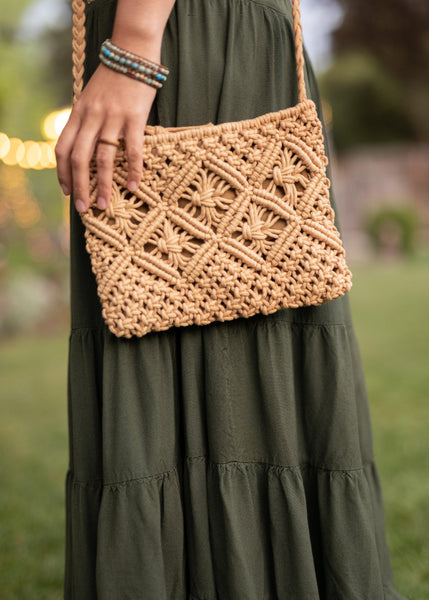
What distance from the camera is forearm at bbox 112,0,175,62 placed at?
722mm

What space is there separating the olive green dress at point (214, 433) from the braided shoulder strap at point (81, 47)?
3 centimetres

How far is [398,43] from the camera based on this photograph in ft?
46.5

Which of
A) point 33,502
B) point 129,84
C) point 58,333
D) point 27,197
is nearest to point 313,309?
point 129,84

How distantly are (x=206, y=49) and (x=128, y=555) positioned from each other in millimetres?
730

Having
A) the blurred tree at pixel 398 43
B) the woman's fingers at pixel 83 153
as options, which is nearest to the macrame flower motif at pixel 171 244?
the woman's fingers at pixel 83 153

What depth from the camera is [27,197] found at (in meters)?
6.13

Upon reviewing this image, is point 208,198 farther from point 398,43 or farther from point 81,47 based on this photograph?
point 398,43

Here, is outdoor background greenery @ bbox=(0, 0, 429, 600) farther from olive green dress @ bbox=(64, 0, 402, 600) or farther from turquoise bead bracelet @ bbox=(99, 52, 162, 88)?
turquoise bead bracelet @ bbox=(99, 52, 162, 88)

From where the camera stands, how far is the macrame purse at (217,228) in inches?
29.4

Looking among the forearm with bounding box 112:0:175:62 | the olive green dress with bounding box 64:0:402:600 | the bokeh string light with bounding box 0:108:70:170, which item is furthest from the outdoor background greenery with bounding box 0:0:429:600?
the forearm with bounding box 112:0:175:62

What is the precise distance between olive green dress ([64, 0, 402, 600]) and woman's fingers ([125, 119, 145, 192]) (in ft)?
0.27

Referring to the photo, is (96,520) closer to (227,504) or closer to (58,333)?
(227,504)

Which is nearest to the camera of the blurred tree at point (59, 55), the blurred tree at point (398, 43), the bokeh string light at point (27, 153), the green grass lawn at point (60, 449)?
the green grass lawn at point (60, 449)

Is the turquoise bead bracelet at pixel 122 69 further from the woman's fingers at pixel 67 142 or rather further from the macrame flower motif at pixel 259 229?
the macrame flower motif at pixel 259 229
